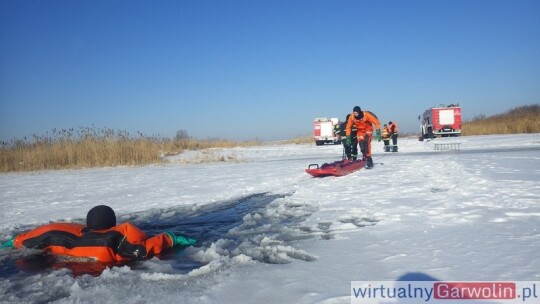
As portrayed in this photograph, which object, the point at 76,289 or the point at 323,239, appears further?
the point at 323,239

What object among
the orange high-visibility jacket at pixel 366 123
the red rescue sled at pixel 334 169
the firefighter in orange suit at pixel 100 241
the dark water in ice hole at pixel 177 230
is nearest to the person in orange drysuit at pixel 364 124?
the orange high-visibility jacket at pixel 366 123

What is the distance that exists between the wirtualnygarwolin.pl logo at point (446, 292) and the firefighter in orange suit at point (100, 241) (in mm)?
2116

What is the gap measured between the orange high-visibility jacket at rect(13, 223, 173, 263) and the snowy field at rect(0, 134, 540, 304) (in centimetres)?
18

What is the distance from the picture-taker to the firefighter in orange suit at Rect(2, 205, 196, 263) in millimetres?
3637

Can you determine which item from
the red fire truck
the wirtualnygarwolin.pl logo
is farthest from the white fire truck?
the wirtualnygarwolin.pl logo

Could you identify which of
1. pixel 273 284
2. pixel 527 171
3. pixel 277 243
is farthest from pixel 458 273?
pixel 527 171

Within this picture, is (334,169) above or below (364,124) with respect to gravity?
below

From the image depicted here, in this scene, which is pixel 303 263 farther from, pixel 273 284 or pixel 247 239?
pixel 247 239

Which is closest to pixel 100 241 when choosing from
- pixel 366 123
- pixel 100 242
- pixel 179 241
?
pixel 100 242

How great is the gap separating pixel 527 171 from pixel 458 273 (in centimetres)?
591

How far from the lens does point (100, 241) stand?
363cm

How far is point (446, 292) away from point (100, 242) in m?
3.04

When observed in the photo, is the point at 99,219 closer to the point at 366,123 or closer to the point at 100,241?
the point at 100,241

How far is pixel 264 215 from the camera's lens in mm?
5430
